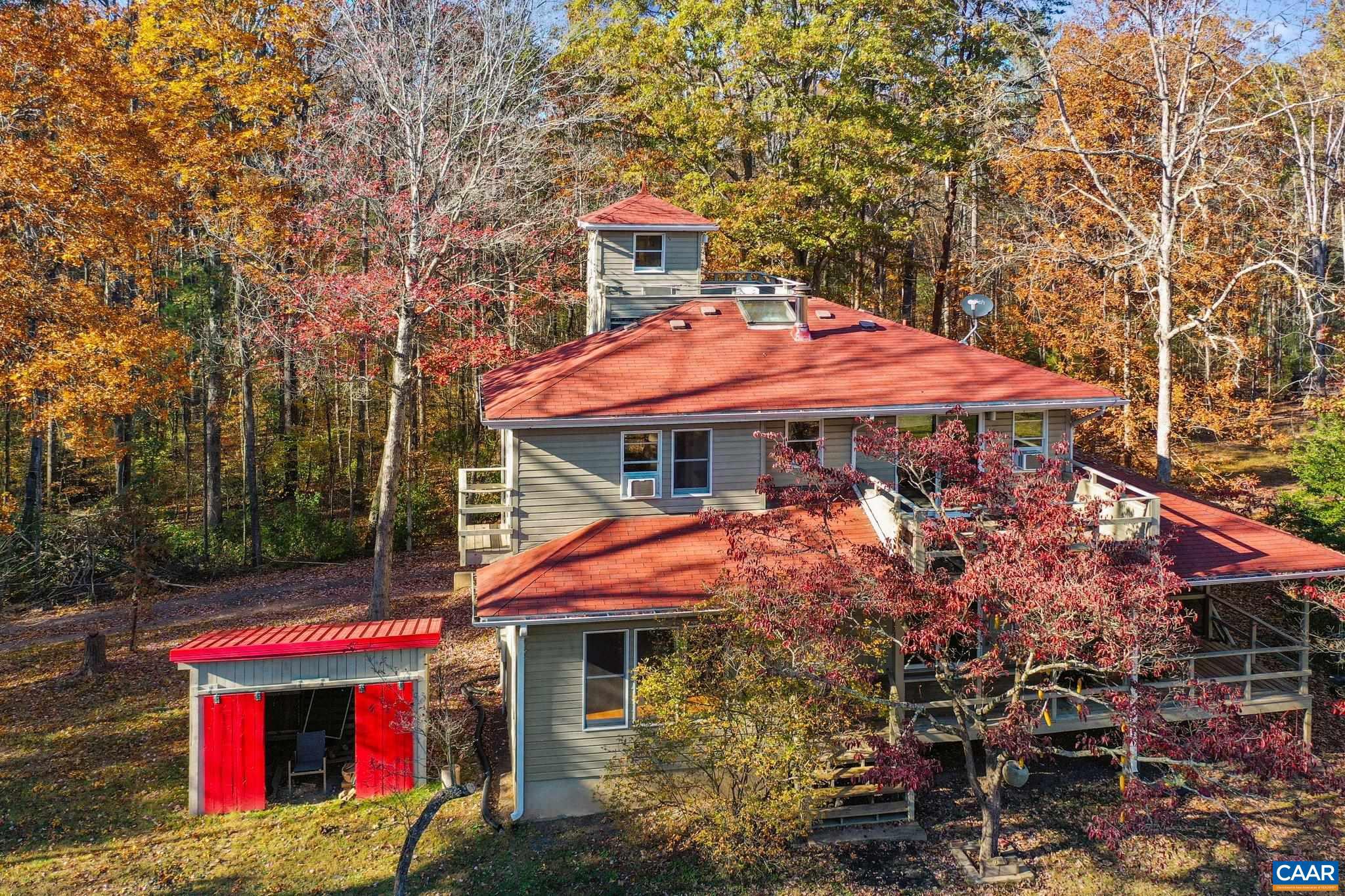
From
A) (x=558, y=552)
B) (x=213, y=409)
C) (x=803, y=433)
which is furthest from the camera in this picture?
(x=213, y=409)

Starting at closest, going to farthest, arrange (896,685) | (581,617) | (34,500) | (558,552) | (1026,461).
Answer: (581,617), (896,685), (558,552), (1026,461), (34,500)

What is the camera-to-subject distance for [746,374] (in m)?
16.7

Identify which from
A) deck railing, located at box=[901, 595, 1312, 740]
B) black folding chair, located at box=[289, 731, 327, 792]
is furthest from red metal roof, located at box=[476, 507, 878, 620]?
black folding chair, located at box=[289, 731, 327, 792]

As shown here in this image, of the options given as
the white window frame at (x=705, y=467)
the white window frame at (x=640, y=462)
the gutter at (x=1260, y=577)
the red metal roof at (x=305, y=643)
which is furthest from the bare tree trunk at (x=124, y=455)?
the gutter at (x=1260, y=577)

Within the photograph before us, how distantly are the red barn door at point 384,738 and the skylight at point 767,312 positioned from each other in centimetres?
1064

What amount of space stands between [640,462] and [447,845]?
7104mm

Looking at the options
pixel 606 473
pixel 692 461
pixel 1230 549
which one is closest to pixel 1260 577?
pixel 1230 549

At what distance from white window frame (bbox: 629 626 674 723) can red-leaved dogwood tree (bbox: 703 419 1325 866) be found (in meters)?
1.63

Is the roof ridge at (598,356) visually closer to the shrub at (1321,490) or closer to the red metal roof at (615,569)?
the red metal roof at (615,569)

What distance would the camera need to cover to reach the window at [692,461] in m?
15.8

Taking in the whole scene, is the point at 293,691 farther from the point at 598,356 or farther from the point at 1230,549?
the point at 1230,549

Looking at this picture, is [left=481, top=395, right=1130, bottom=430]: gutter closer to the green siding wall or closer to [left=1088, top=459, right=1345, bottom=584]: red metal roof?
the green siding wall

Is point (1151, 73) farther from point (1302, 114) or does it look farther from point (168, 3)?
point (168, 3)

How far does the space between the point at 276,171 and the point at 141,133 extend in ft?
26.7
